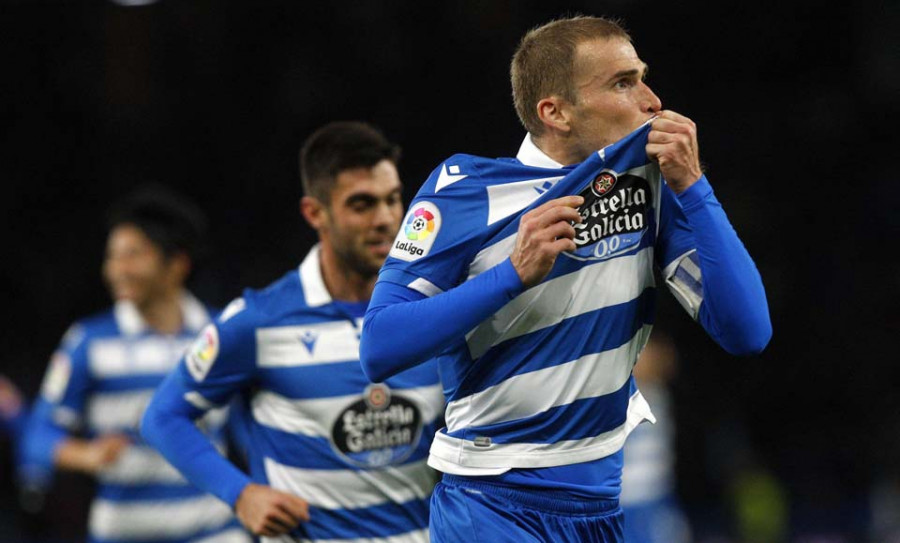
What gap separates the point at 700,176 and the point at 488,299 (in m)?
0.57

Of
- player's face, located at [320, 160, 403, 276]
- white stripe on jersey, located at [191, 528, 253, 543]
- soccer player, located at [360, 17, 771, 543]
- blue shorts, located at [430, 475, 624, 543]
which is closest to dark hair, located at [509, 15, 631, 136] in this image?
soccer player, located at [360, 17, 771, 543]

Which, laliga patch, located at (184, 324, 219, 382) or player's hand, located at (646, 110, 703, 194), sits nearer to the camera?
player's hand, located at (646, 110, 703, 194)

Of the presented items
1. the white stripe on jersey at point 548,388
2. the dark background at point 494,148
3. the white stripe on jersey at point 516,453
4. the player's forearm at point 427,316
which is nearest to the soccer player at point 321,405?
the white stripe on jersey at point 516,453

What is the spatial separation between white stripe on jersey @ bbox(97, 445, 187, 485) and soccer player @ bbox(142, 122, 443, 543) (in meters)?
1.69

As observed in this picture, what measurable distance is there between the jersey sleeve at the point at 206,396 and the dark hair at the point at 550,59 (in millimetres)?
1368

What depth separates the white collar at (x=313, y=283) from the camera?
421cm

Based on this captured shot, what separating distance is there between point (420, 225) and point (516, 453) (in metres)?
0.58

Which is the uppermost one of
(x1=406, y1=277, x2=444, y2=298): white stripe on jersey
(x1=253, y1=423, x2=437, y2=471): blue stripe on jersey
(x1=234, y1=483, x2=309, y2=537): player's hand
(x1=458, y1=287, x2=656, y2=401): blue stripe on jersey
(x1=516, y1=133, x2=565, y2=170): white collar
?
(x1=516, y1=133, x2=565, y2=170): white collar

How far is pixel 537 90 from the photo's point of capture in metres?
3.12

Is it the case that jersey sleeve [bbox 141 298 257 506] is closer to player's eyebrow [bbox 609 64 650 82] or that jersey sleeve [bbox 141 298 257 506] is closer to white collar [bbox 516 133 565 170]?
white collar [bbox 516 133 565 170]

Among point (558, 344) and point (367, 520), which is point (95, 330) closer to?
point (367, 520)

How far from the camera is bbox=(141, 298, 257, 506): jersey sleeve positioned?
4.07 metres

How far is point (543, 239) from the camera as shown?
2775 mm

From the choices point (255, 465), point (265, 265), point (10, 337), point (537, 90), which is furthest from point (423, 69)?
point (537, 90)
